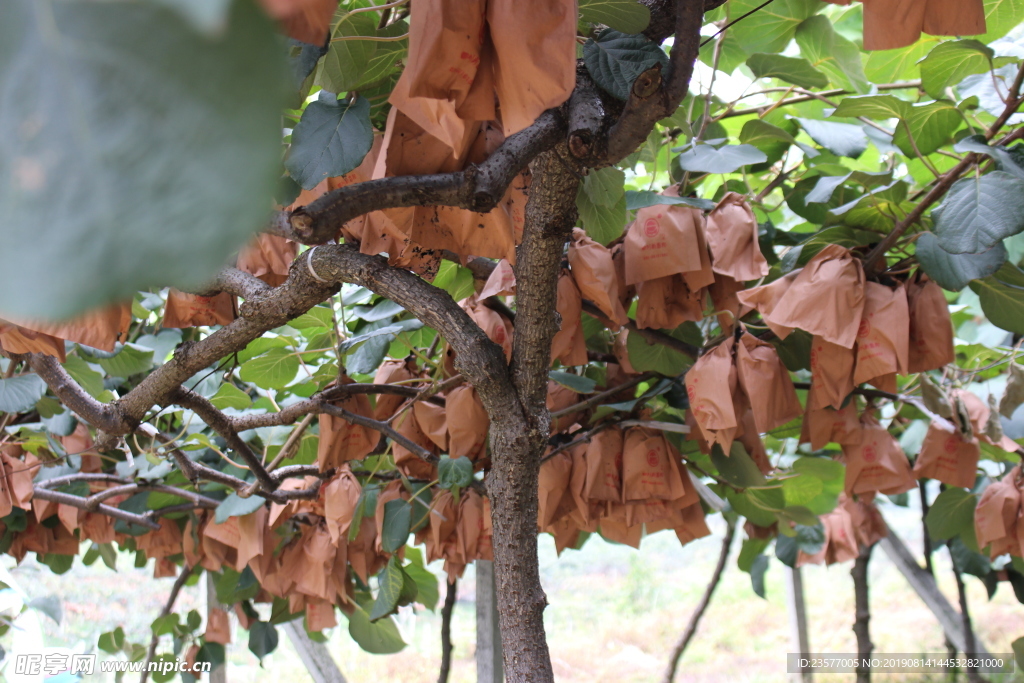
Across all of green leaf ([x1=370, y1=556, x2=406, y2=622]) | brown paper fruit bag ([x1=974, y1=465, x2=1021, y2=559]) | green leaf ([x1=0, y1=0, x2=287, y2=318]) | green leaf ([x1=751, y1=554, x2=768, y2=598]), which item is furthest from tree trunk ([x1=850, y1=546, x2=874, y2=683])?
green leaf ([x1=0, y1=0, x2=287, y2=318])

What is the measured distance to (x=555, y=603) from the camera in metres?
2.94

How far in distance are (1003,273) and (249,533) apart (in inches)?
38.6

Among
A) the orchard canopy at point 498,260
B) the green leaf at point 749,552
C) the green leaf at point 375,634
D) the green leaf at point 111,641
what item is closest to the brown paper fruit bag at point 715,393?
the orchard canopy at point 498,260

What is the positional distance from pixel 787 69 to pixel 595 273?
37cm

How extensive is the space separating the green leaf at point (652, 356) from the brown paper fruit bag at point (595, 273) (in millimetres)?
132

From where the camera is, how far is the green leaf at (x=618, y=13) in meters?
0.32

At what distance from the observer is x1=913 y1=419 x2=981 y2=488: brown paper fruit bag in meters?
0.79

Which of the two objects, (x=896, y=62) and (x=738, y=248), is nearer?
(x=738, y=248)

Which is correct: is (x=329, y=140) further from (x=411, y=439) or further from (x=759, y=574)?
(x=759, y=574)

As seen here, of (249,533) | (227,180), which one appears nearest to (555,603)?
(249,533)

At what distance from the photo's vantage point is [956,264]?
58cm

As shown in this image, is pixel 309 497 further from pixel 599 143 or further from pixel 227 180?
pixel 227 180

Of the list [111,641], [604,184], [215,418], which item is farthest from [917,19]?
[111,641]

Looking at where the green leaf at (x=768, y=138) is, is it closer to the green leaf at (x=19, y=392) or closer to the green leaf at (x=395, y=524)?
the green leaf at (x=395, y=524)
